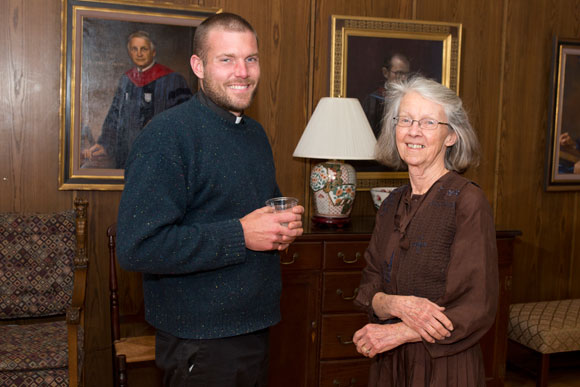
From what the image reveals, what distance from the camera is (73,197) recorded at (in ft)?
11.1

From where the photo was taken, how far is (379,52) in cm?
383

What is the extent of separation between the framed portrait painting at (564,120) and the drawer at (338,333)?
197 centimetres

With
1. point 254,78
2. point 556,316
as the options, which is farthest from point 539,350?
point 254,78

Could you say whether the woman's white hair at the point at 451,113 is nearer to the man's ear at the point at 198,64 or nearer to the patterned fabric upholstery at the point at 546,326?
the man's ear at the point at 198,64

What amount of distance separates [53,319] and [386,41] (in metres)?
2.73

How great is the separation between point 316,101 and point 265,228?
213 centimetres

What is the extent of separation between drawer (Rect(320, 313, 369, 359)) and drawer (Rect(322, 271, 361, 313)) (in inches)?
2.0

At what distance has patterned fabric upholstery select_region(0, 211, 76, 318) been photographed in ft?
10.00

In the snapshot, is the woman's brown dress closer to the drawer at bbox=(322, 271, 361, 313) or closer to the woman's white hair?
the woman's white hair

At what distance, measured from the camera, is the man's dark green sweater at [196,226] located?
1680 millimetres

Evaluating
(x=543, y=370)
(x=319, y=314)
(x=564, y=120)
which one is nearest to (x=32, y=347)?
(x=319, y=314)

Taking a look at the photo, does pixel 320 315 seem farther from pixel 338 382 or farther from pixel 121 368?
pixel 121 368

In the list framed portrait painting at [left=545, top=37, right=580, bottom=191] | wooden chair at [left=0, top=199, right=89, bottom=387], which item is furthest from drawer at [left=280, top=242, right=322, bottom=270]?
framed portrait painting at [left=545, top=37, right=580, bottom=191]

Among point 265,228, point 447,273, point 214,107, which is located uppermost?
point 214,107
